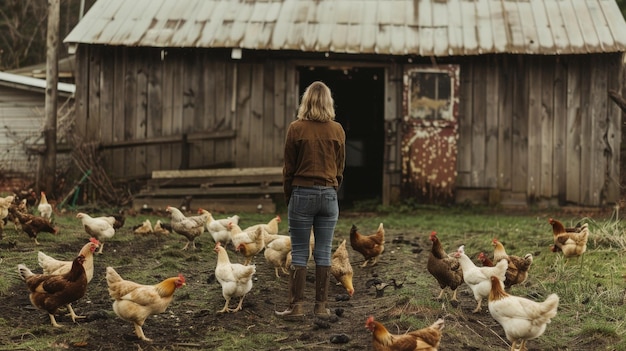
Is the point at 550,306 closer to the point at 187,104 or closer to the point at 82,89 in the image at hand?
the point at 187,104

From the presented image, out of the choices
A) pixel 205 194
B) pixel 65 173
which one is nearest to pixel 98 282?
pixel 205 194

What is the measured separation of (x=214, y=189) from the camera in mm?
16297

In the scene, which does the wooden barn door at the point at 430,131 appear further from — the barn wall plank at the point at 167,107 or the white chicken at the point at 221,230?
the white chicken at the point at 221,230

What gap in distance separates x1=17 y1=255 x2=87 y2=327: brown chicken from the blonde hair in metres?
2.43

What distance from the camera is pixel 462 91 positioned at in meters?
16.8

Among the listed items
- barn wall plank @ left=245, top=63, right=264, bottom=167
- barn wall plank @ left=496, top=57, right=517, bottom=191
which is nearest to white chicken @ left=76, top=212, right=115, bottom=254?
barn wall plank @ left=245, top=63, right=264, bottom=167

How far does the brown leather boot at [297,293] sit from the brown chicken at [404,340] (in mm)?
1807

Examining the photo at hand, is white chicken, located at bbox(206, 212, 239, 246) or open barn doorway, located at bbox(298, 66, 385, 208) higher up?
open barn doorway, located at bbox(298, 66, 385, 208)

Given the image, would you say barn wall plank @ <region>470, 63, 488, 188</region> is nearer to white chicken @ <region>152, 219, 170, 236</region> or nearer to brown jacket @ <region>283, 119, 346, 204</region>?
white chicken @ <region>152, 219, 170, 236</region>

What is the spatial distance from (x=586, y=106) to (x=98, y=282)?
10.9 metres

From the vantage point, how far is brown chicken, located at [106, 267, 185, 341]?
7.31 m

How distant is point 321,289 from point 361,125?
15.1 metres

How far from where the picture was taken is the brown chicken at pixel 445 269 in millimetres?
8648

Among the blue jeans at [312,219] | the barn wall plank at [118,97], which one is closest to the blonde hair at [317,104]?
the blue jeans at [312,219]
